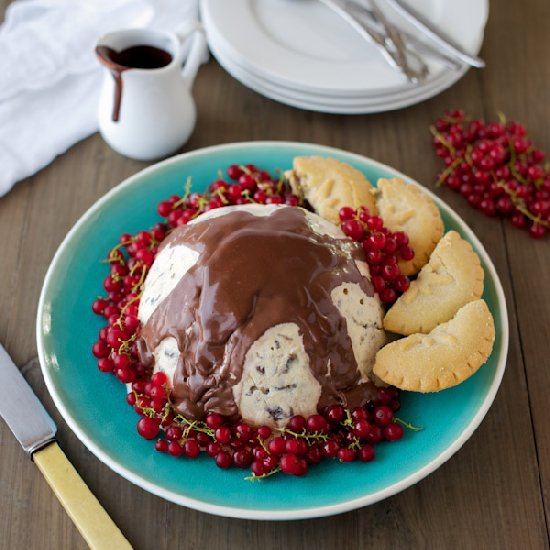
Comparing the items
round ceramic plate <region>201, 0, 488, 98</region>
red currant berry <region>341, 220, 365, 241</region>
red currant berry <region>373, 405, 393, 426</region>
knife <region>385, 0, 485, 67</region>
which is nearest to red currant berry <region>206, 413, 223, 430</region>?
red currant berry <region>373, 405, 393, 426</region>

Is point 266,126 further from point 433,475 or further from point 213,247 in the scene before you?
point 433,475

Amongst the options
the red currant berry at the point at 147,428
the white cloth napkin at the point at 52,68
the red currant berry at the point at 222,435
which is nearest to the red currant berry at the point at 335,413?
the red currant berry at the point at 222,435

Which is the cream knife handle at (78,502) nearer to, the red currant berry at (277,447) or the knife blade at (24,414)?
the knife blade at (24,414)

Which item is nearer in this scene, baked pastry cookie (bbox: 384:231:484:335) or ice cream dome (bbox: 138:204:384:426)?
ice cream dome (bbox: 138:204:384:426)

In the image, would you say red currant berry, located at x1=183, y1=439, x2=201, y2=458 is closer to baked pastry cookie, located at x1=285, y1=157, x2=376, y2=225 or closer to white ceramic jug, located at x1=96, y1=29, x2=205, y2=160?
baked pastry cookie, located at x1=285, y1=157, x2=376, y2=225

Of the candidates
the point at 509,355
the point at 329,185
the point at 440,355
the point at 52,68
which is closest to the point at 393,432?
the point at 440,355

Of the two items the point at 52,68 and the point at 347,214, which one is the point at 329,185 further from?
the point at 52,68

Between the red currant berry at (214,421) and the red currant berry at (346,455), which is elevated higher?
the red currant berry at (214,421)
